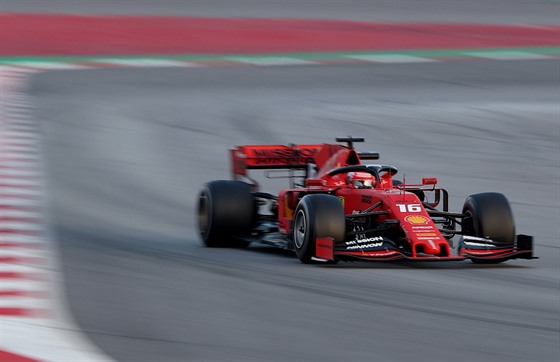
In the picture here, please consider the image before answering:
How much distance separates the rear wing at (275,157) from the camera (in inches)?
481

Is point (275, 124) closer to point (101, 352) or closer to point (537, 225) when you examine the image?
point (537, 225)

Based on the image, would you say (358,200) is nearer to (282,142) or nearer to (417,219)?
(417,219)

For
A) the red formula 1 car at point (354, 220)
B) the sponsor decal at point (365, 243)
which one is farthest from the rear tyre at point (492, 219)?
the sponsor decal at point (365, 243)

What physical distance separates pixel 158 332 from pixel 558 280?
362 cm

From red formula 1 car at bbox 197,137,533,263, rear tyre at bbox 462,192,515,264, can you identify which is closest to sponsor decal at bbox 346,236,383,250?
red formula 1 car at bbox 197,137,533,263

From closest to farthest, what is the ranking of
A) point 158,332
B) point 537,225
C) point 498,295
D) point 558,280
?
point 158,332 → point 498,295 → point 558,280 → point 537,225

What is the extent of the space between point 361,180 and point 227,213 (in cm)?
137

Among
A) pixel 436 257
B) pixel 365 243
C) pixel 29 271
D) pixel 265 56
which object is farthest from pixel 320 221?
pixel 265 56

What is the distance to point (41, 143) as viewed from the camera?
17.5 m

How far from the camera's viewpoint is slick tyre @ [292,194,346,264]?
9703 millimetres

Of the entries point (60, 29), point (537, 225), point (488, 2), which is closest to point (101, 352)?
point (537, 225)

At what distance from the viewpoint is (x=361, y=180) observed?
10727mm

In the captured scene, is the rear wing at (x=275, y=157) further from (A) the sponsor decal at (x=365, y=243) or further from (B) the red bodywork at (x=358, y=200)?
(A) the sponsor decal at (x=365, y=243)

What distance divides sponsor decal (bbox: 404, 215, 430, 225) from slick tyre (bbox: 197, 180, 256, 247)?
1991 millimetres
